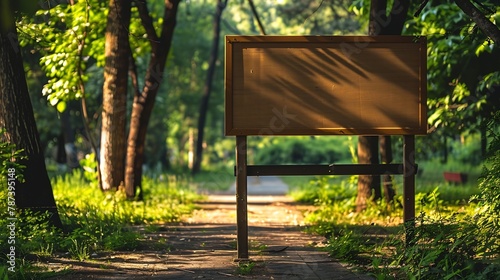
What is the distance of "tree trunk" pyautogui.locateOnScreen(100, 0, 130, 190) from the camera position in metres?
20.0

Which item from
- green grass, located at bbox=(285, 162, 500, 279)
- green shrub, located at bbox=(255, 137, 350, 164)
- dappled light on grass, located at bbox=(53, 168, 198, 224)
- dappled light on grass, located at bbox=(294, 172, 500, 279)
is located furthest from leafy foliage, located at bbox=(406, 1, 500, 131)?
green shrub, located at bbox=(255, 137, 350, 164)

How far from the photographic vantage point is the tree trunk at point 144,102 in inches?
818

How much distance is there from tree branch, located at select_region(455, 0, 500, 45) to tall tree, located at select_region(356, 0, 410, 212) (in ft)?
20.4

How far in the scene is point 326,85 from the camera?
37.2 feet

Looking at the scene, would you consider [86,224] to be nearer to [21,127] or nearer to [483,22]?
[21,127]

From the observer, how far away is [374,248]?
11.5 meters

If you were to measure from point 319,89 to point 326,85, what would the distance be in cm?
11

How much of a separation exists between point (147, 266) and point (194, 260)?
0.84m

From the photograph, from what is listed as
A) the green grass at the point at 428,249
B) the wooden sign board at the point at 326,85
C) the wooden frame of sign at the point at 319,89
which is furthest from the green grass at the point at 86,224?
the green grass at the point at 428,249

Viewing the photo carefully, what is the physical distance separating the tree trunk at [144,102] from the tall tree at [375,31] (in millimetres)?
5538

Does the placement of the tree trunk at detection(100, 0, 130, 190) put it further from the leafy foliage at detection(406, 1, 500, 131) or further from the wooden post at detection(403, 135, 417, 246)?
the wooden post at detection(403, 135, 417, 246)

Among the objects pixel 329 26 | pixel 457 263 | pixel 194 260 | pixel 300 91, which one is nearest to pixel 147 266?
pixel 194 260

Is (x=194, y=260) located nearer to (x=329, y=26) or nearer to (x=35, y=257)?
(x=35, y=257)

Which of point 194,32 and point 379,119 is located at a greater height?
point 194,32
